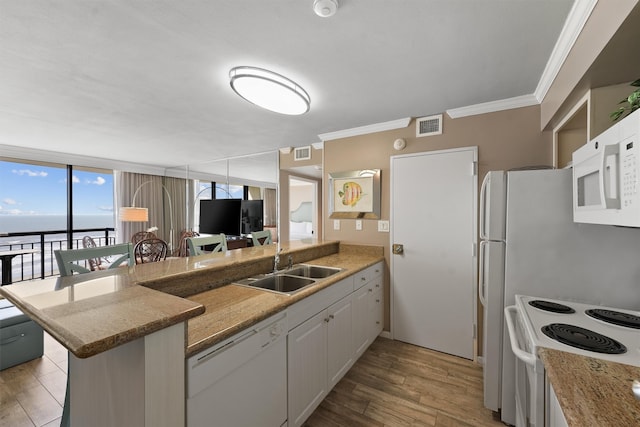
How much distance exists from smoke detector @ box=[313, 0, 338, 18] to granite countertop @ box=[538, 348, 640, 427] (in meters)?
1.71

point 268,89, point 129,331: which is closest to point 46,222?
point 268,89

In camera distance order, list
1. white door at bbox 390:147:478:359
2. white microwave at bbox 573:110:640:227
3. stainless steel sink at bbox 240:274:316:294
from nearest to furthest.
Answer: white microwave at bbox 573:110:640:227, stainless steel sink at bbox 240:274:316:294, white door at bbox 390:147:478:359

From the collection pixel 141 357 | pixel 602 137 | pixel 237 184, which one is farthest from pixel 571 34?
pixel 237 184

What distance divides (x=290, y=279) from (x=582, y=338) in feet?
5.68

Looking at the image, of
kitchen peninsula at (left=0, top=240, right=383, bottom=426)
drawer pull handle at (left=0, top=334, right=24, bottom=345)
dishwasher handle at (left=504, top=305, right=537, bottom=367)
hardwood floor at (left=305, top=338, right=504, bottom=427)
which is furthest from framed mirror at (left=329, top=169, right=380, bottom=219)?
drawer pull handle at (left=0, top=334, right=24, bottom=345)

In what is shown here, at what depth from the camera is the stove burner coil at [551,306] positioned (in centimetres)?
140

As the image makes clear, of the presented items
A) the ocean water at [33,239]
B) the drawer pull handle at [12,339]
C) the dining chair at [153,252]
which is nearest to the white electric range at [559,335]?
the drawer pull handle at [12,339]

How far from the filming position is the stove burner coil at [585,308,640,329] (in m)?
1.20

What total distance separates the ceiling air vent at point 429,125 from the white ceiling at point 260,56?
11 centimetres

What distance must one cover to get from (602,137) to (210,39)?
1960mm

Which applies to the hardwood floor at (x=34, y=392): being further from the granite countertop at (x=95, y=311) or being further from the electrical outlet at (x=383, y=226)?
the electrical outlet at (x=383, y=226)

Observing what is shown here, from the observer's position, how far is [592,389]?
81 centimetres

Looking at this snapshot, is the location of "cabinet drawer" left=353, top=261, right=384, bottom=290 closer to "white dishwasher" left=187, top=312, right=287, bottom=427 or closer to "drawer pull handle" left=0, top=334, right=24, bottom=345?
"white dishwasher" left=187, top=312, right=287, bottom=427

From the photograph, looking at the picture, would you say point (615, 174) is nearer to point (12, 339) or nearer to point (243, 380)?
point (243, 380)
